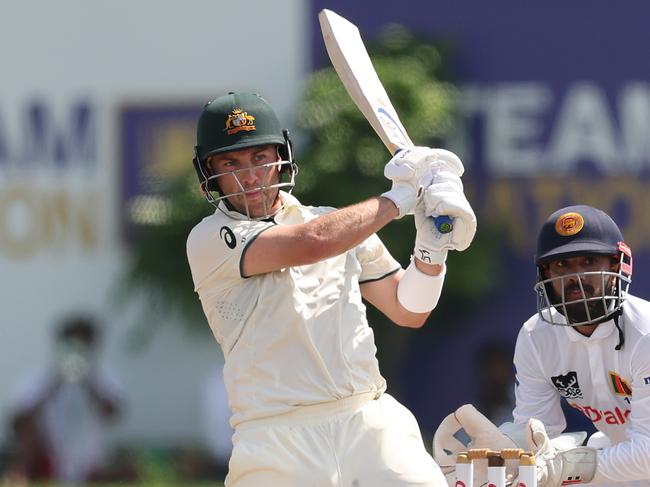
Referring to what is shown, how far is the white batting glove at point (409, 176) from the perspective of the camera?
445 cm

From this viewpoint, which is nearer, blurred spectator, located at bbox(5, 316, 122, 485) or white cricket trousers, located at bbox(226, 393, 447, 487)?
white cricket trousers, located at bbox(226, 393, 447, 487)

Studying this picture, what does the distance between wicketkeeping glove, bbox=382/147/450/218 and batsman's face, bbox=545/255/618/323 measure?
1.41 ft

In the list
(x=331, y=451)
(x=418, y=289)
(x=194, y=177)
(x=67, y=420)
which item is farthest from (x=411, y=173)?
(x=67, y=420)

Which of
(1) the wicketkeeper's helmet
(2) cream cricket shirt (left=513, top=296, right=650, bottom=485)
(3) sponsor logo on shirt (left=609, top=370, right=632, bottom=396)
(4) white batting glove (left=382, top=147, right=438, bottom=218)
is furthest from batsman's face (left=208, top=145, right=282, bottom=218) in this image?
(3) sponsor logo on shirt (left=609, top=370, right=632, bottom=396)

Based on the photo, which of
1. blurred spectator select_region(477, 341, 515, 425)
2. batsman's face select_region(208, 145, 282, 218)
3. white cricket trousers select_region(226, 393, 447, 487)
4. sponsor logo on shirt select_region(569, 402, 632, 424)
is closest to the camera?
white cricket trousers select_region(226, 393, 447, 487)

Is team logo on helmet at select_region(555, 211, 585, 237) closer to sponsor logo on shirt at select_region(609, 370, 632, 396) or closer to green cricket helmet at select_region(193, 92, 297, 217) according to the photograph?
sponsor logo on shirt at select_region(609, 370, 632, 396)

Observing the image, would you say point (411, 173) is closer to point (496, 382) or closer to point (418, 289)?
point (418, 289)

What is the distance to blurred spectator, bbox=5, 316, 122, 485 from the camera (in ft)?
32.7

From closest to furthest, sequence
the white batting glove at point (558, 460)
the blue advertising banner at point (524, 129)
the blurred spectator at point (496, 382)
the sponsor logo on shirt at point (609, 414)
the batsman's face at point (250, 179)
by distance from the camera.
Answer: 1. the white batting glove at point (558, 460)
2. the batsman's face at point (250, 179)
3. the sponsor logo on shirt at point (609, 414)
4. the blurred spectator at point (496, 382)
5. the blue advertising banner at point (524, 129)

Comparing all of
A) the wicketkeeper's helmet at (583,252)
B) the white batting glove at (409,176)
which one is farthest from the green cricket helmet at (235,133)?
the wicketkeeper's helmet at (583,252)

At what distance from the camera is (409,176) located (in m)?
4.49

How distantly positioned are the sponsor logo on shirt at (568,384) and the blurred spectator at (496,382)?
4.56m

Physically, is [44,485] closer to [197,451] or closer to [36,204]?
[197,451]

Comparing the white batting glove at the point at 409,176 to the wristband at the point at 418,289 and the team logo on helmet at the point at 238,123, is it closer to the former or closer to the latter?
the wristband at the point at 418,289
